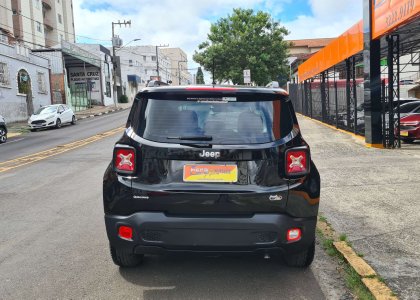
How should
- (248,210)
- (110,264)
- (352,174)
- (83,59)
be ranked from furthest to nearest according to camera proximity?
(83,59), (352,174), (110,264), (248,210)

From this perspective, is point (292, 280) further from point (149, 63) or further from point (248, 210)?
point (149, 63)

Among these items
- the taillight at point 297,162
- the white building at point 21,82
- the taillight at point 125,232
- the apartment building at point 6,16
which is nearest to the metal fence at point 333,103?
the taillight at point 297,162

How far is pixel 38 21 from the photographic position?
52875 millimetres

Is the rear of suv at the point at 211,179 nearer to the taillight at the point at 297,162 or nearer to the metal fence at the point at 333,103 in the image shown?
the taillight at the point at 297,162

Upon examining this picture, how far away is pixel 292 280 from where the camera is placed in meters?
4.14

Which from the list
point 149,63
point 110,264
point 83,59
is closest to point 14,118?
point 83,59

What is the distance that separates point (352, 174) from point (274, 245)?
5.94 m

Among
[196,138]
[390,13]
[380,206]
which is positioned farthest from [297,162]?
[390,13]

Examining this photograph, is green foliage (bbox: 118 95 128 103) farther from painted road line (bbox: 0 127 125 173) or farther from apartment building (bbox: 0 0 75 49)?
painted road line (bbox: 0 127 125 173)

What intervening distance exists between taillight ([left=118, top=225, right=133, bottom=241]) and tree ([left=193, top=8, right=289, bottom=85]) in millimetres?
40170

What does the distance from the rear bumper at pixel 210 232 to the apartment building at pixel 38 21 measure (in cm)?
4084

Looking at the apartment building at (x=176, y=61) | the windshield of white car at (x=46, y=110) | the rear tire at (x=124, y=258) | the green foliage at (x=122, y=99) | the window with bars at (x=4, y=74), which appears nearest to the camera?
the rear tire at (x=124, y=258)

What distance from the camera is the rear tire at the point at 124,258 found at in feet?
13.9

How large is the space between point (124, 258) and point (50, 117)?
78.4 ft
